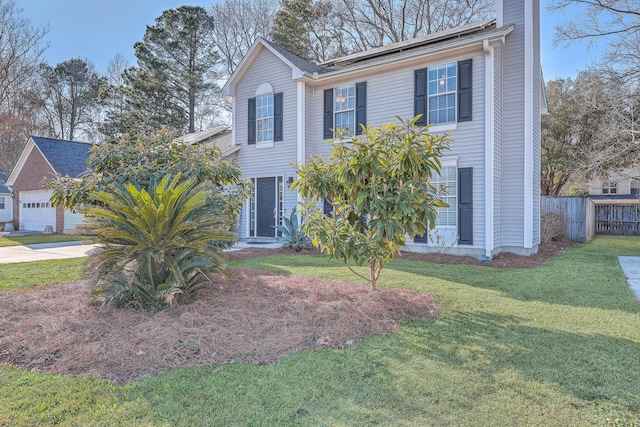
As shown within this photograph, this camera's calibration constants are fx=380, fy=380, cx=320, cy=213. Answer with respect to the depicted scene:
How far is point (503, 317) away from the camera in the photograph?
4.35 m

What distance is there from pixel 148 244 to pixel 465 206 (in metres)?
7.32

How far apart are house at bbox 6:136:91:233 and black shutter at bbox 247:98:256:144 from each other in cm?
1105

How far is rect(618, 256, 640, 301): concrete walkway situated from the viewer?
5885mm

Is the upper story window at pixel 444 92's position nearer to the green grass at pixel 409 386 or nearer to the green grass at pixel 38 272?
the green grass at pixel 409 386

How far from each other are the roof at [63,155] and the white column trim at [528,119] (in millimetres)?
18800

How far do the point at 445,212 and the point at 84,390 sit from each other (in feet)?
27.6

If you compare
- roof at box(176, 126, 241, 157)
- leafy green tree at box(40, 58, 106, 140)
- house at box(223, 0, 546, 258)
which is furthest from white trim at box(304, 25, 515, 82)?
leafy green tree at box(40, 58, 106, 140)

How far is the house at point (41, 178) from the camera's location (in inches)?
727

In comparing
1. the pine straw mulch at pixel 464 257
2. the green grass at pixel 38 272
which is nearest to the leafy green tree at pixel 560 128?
the pine straw mulch at pixel 464 257

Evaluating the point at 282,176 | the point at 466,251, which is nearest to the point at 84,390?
the point at 466,251

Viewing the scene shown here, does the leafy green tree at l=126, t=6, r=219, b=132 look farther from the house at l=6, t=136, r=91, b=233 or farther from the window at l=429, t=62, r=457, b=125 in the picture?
the window at l=429, t=62, r=457, b=125

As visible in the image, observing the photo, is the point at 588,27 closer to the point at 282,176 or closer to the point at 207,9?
the point at 282,176

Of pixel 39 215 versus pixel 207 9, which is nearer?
pixel 39 215

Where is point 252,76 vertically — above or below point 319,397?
above
